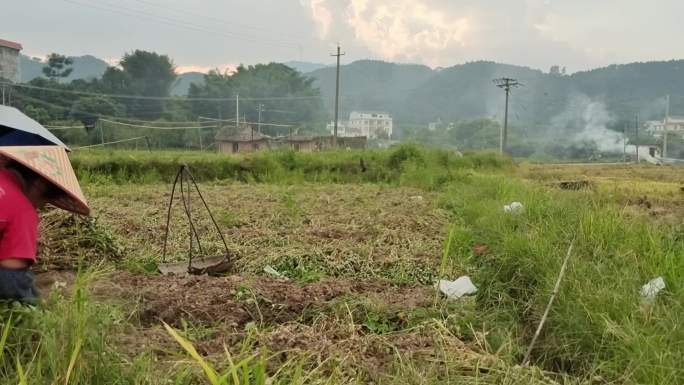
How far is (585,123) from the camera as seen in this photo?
6894 centimetres

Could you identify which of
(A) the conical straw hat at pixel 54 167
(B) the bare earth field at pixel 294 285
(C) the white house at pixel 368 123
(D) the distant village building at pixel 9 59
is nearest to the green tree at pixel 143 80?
(D) the distant village building at pixel 9 59

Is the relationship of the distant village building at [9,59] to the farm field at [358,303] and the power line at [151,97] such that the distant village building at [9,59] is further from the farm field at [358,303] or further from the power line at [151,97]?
the farm field at [358,303]

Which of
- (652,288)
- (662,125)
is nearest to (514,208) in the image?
(652,288)

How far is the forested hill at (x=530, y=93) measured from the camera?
249 ft

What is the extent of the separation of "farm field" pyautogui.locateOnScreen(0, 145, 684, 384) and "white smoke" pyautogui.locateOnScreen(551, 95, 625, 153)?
59189 mm

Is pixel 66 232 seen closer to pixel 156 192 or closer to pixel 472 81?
pixel 156 192

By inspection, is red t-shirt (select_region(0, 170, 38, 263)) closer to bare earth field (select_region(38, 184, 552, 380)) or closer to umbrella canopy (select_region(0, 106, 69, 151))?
bare earth field (select_region(38, 184, 552, 380))

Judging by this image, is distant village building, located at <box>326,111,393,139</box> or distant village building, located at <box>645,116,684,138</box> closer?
distant village building, located at <box>645,116,684,138</box>

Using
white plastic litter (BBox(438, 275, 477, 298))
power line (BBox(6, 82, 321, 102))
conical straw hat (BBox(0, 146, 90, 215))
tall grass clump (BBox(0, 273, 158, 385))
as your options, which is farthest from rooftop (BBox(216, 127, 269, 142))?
tall grass clump (BBox(0, 273, 158, 385))

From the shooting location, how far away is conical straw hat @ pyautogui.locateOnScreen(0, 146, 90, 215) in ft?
8.65

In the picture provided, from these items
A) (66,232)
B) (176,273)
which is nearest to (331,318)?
(176,273)

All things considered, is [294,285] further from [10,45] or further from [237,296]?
[10,45]

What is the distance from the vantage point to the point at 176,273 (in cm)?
464

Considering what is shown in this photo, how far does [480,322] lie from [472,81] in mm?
83423
